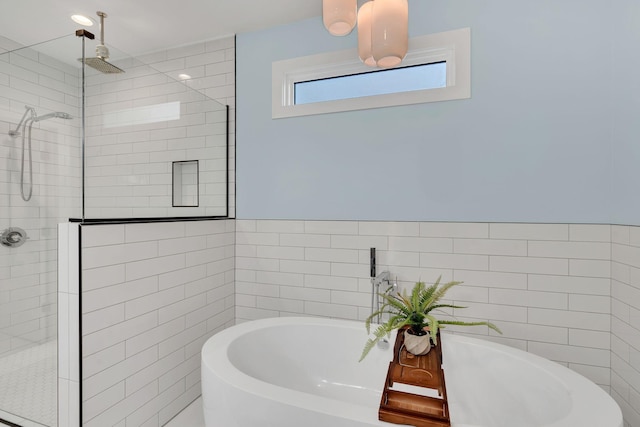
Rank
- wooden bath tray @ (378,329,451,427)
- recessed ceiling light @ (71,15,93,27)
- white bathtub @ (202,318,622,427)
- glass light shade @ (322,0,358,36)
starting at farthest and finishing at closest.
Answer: recessed ceiling light @ (71,15,93,27)
glass light shade @ (322,0,358,36)
white bathtub @ (202,318,622,427)
wooden bath tray @ (378,329,451,427)

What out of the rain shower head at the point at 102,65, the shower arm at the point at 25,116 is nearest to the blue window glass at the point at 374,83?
the rain shower head at the point at 102,65

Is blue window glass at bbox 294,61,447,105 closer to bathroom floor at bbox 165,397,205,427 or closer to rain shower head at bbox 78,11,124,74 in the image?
rain shower head at bbox 78,11,124,74

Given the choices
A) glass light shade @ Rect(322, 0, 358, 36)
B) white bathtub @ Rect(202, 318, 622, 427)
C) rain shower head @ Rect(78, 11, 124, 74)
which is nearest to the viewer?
white bathtub @ Rect(202, 318, 622, 427)

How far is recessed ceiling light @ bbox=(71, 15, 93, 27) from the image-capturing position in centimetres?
228

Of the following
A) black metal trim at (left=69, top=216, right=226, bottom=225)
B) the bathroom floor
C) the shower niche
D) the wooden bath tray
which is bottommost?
the bathroom floor

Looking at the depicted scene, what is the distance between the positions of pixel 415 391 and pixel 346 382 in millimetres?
797

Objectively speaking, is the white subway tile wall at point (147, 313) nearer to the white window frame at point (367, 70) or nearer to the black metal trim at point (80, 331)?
the black metal trim at point (80, 331)

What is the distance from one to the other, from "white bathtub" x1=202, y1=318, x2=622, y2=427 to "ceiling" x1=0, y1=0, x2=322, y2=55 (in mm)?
2180

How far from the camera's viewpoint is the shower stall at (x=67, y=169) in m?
1.73

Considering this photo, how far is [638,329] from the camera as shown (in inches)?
57.7

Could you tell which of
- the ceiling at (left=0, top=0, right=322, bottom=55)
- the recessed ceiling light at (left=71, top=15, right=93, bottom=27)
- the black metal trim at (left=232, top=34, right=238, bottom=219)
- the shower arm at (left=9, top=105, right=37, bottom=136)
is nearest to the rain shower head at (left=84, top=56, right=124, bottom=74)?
the ceiling at (left=0, top=0, right=322, bottom=55)

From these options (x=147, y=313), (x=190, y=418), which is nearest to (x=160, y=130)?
(x=147, y=313)

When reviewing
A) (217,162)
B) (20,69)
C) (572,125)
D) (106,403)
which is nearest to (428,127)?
(572,125)

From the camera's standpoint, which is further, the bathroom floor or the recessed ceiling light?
the recessed ceiling light
